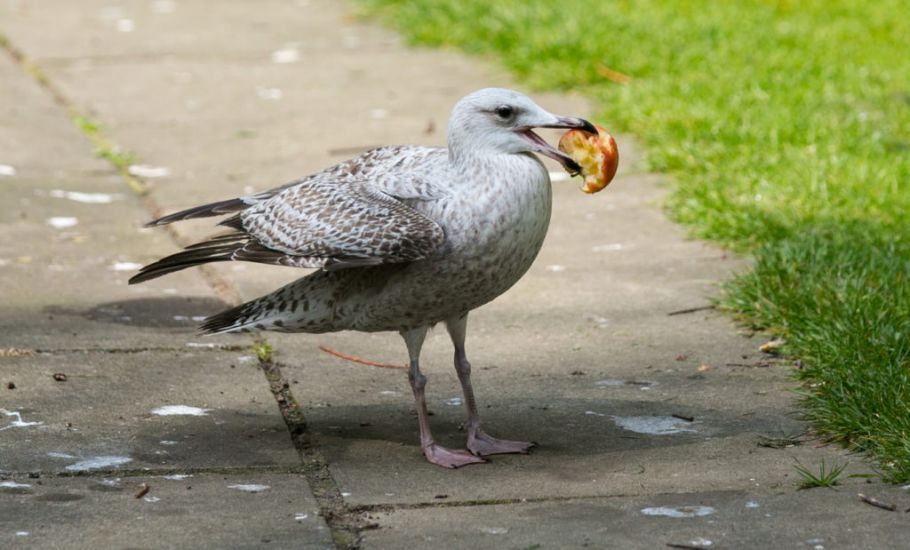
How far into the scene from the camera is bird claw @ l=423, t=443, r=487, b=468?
4.79 meters

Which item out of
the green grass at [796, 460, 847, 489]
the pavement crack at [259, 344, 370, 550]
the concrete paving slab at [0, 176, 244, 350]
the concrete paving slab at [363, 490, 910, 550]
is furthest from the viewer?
the concrete paving slab at [0, 176, 244, 350]

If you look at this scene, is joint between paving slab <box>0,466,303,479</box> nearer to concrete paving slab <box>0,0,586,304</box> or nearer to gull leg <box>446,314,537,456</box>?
gull leg <box>446,314,537,456</box>

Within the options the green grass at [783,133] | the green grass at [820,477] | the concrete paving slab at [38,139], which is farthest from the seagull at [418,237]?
the concrete paving slab at [38,139]

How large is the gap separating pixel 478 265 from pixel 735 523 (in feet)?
3.69

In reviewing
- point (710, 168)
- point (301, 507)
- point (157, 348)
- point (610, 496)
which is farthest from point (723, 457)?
point (710, 168)

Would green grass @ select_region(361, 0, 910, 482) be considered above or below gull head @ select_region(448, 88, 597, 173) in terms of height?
below

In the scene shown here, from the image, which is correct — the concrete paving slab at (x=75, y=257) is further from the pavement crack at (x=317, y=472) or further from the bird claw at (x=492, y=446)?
the bird claw at (x=492, y=446)

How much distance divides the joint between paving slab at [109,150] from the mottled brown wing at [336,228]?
1.44 meters

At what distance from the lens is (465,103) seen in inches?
189

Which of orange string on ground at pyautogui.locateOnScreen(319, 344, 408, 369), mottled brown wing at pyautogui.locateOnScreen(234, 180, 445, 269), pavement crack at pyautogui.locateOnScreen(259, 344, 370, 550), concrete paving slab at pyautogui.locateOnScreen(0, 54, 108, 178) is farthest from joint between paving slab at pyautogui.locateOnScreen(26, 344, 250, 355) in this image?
concrete paving slab at pyautogui.locateOnScreen(0, 54, 108, 178)

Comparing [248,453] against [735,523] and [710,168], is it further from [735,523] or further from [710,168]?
[710,168]

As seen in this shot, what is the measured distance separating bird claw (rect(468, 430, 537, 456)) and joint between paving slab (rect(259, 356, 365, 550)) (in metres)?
0.49

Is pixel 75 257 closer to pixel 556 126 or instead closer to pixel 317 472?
pixel 317 472

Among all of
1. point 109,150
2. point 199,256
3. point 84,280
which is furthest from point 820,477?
point 109,150
